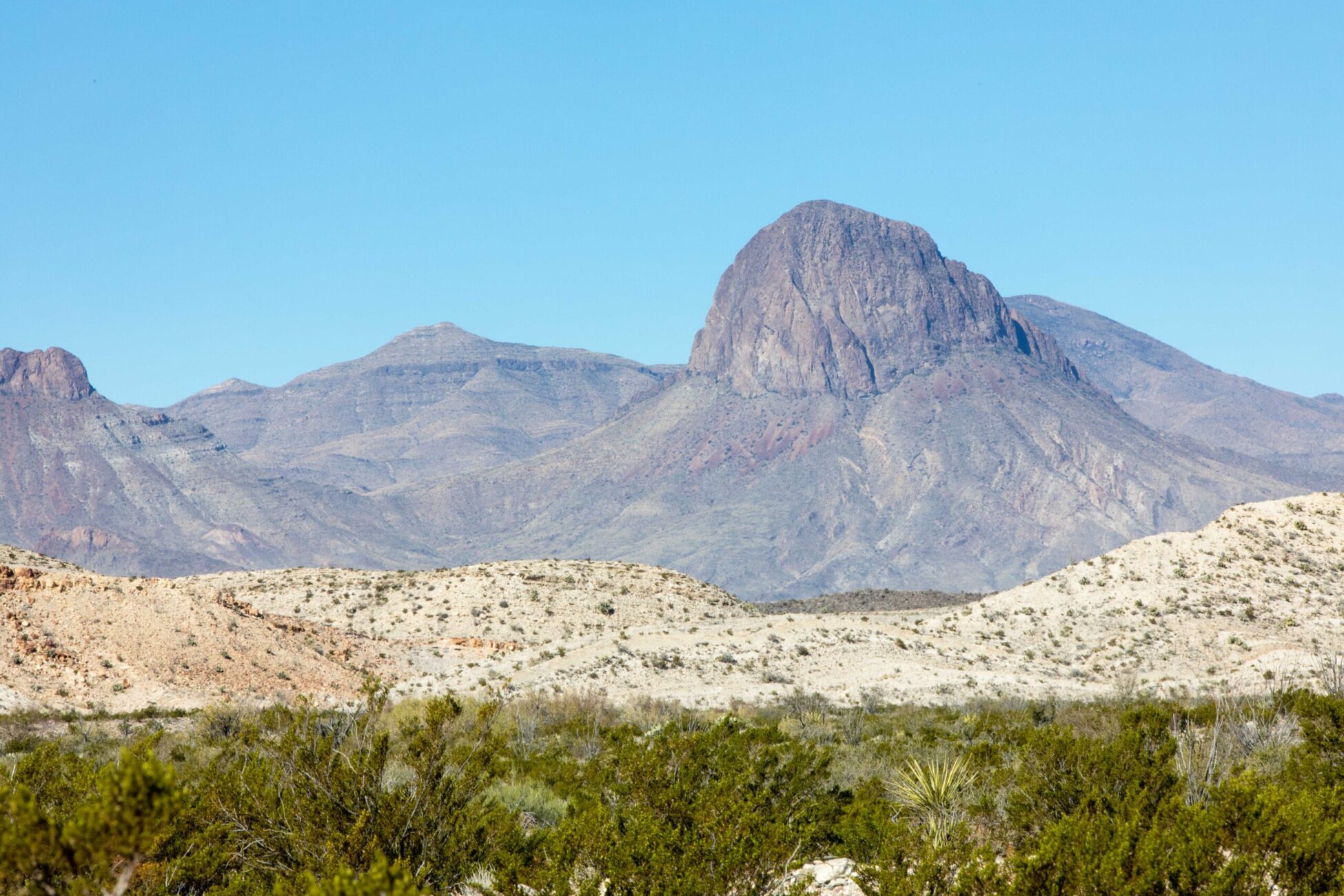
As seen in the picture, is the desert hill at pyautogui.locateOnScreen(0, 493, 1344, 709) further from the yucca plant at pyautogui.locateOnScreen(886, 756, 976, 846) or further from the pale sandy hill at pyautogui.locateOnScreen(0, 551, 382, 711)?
the yucca plant at pyautogui.locateOnScreen(886, 756, 976, 846)

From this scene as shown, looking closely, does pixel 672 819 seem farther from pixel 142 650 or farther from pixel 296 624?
pixel 296 624

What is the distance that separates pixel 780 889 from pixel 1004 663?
34.1m

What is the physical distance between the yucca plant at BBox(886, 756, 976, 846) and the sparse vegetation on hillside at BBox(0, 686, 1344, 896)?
0.14 feet

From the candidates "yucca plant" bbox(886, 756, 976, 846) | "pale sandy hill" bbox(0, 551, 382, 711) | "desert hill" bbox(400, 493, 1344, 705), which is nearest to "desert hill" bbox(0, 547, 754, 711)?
"pale sandy hill" bbox(0, 551, 382, 711)

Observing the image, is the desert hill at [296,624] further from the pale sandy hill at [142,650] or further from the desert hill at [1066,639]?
the desert hill at [1066,639]

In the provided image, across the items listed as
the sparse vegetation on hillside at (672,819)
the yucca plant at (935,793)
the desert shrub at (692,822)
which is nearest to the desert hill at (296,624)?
the sparse vegetation on hillside at (672,819)

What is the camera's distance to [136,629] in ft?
113

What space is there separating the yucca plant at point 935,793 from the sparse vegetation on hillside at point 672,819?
44 millimetres

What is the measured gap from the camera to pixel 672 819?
1046 cm

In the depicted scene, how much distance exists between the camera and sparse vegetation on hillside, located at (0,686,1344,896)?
26.7 feet

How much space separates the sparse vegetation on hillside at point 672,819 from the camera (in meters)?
8.12

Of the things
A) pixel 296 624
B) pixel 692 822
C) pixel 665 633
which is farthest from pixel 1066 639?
pixel 692 822

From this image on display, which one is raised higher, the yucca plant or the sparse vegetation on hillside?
the sparse vegetation on hillside

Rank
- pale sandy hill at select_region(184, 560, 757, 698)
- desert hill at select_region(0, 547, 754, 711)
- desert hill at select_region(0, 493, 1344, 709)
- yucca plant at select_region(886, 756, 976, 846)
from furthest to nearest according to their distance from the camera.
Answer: pale sandy hill at select_region(184, 560, 757, 698), desert hill at select_region(0, 493, 1344, 709), desert hill at select_region(0, 547, 754, 711), yucca plant at select_region(886, 756, 976, 846)
